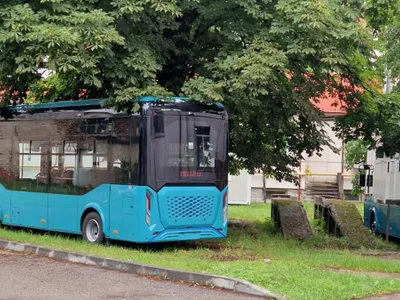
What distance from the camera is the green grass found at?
974 centimetres

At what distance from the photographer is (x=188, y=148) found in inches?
574

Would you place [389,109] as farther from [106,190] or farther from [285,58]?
[106,190]

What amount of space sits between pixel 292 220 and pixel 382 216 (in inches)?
107

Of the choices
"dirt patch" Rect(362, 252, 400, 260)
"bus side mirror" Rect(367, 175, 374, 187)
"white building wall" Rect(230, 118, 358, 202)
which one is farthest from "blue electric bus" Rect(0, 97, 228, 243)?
"white building wall" Rect(230, 118, 358, 202)

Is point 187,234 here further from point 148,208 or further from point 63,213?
point 63,213

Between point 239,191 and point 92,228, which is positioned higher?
point 239,191

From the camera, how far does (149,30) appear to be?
15422 mm

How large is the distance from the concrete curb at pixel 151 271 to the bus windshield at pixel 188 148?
2413mm

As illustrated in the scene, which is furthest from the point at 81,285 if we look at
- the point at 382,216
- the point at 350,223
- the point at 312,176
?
the point at 312,176

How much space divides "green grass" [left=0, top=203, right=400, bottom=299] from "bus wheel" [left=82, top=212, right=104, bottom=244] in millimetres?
322

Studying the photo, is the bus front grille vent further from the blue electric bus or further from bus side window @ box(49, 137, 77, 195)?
bus side window @ box(49, 137, 77, 195)

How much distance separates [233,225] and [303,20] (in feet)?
28.2

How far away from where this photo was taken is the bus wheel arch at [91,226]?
1519cm

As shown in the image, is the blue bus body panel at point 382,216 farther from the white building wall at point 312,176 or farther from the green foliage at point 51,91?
the white building wall at point 312,176
